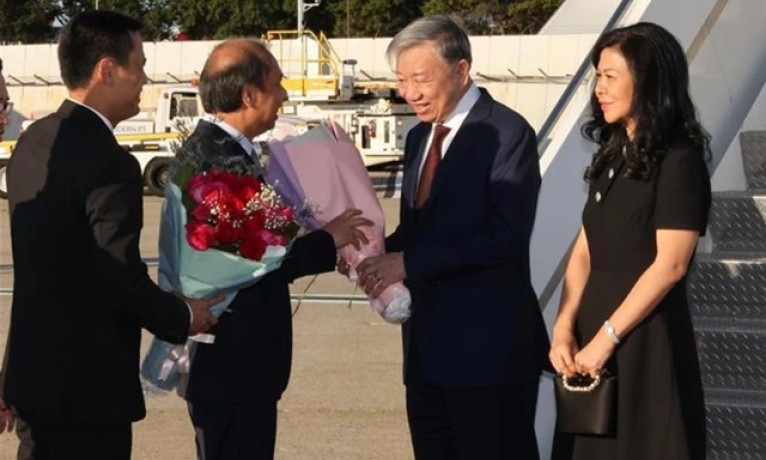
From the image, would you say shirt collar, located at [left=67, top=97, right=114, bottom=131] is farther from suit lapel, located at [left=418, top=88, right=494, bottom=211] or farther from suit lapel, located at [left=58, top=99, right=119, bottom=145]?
suit lapel, located at [left=418, top=88, right=494, bottom=211]

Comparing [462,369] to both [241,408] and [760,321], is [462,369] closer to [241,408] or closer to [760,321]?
[241,408]

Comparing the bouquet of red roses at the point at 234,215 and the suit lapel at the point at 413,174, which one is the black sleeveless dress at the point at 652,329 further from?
the bouquet of red roses at the point at 234,215

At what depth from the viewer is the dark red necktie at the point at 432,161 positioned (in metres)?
4.46

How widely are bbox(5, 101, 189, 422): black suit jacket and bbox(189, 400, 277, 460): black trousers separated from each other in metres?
0.47

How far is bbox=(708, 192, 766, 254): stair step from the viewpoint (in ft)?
19.6

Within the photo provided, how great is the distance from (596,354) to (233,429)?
3.58ft

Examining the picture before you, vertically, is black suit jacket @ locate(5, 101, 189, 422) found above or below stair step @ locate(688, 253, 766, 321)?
above

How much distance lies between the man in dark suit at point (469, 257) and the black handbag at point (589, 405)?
0.22 metres

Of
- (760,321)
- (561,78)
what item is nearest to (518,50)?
(561,78)

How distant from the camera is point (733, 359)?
5449mm

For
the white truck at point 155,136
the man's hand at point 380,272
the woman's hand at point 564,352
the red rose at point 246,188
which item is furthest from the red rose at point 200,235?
the white truck at point 155,136

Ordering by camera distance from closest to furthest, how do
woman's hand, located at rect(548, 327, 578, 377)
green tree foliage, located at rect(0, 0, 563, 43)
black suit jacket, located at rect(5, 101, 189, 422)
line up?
black suit jacket, located at rect(5, 101, 189, 422) → woman's hand, located at rect(548, 327, 578, 377) → green tree foliage, located at rect(0, 0, 563, 43)

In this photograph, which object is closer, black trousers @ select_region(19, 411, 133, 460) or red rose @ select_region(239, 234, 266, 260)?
black trousers @ select_region(19, 411, 133, 460)

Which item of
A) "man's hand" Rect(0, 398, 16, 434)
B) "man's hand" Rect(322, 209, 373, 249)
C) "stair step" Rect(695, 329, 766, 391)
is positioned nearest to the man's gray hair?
"man's hand" Rect(322, 209, 373, 249)
